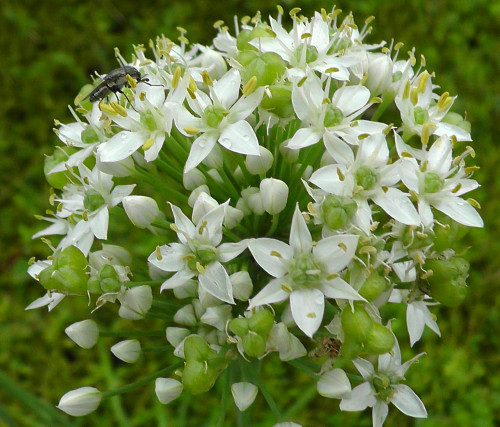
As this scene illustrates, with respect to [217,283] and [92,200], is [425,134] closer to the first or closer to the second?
[217,283]

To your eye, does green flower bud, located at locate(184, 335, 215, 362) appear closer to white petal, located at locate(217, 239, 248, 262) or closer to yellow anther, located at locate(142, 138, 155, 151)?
white petal, located at locate(217, 239, 248, 262)

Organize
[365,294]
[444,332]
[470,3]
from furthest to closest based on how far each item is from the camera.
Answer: [470,3] → [444,332] → [365,294]

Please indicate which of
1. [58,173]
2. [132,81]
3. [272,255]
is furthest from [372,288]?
[58,173]

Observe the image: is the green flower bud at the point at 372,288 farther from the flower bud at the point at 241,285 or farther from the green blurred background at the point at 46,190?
the green blurred background at the point at 46,190

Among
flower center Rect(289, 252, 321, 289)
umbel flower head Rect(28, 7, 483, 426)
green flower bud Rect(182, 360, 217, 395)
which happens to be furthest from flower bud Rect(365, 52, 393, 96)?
green flower bud Rect(182, 360, 217, 395)

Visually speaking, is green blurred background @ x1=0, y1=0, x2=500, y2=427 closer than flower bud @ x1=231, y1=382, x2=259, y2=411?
No

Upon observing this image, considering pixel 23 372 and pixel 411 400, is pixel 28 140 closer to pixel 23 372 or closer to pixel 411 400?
pixel 23 372

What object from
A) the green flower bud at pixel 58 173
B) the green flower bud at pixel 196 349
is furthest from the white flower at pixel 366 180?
the green flower bud at pixel 58 173

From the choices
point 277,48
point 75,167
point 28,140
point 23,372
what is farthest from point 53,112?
point 277,48
